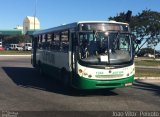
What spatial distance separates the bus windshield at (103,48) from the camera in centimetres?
1462

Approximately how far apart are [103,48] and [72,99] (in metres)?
2.29

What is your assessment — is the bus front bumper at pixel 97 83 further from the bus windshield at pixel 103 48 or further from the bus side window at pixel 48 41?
the bus side window at pixel 48 41

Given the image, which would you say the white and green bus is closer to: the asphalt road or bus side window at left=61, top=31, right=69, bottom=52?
bus side window at left=61, top=31, right=69, bottom=52

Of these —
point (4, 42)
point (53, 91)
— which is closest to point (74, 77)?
point (53, 91)

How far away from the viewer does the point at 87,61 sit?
14555 millimetres

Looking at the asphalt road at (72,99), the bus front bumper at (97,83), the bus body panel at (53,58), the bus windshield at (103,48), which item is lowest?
the asphalt road at (72,99)

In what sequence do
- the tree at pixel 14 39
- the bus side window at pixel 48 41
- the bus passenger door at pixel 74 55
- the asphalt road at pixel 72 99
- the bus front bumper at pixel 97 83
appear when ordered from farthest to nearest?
1. the tree at pixel 14 39
2. the bus side window at pixel 48 41
3. the bus passenger door at pixel 74 55
4. the bus front bumper at pixel 97 83
5. the asphalt road at pixel 72 99

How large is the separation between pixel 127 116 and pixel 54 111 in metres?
2.08

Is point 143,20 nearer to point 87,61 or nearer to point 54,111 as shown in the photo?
point 87,61

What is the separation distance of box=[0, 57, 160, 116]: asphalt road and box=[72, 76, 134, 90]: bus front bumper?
0.37 metres

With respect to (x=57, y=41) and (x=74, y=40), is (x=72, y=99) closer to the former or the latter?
(x=74, y=40)

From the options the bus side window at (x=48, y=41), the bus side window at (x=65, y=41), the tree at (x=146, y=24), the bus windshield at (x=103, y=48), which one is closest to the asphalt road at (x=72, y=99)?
the bus windshield at (x=103, y=48)

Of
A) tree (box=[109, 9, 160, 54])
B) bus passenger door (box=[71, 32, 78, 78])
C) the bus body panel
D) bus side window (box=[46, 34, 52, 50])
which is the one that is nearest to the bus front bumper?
bus passenger door (box=[71, 32, 78, 78])

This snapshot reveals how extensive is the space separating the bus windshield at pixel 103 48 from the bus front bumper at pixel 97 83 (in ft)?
2.18
